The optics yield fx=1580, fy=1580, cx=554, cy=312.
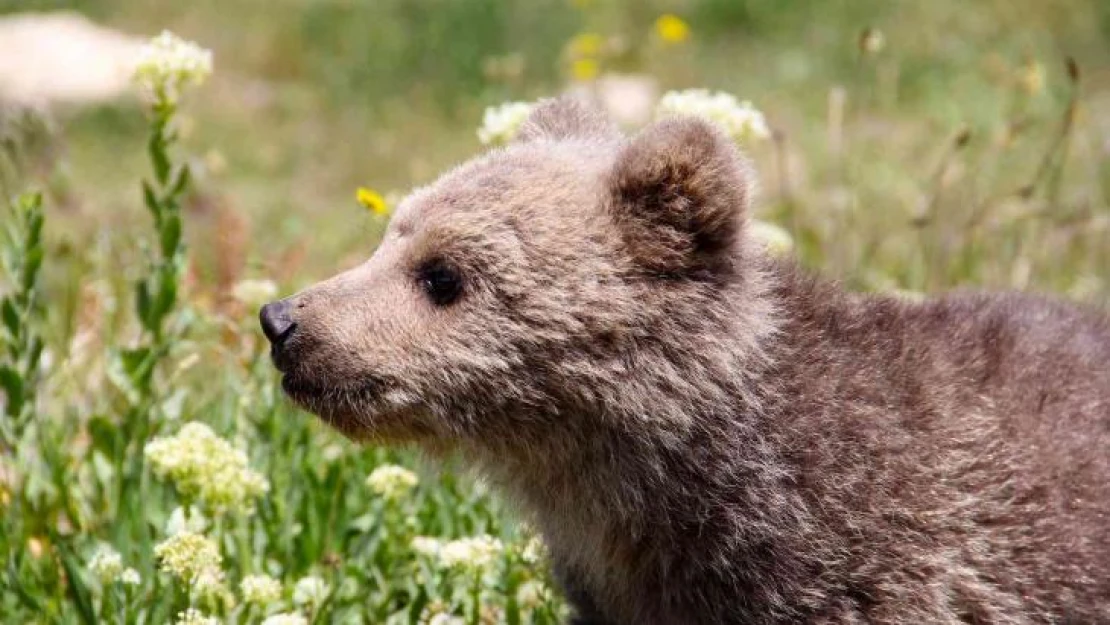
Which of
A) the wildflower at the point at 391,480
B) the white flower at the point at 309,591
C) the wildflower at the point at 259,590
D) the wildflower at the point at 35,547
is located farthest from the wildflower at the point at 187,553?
the wildflower at the point at 35,547

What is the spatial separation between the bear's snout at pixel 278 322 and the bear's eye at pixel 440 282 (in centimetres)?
33

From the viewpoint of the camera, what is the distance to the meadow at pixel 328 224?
14.6 ft

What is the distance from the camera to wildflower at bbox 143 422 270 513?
13.3ft

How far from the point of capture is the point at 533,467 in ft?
12.9

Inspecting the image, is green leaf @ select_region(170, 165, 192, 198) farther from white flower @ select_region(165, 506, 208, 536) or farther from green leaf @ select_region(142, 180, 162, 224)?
white flower @ select_region(165, 506, 208, 536)

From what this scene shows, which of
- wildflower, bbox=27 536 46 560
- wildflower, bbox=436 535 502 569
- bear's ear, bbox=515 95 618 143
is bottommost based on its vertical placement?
wildflower, bbox=27 536 46 560

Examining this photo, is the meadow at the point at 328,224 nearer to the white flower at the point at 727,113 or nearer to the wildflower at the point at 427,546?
the wildflower at the point at 427,546

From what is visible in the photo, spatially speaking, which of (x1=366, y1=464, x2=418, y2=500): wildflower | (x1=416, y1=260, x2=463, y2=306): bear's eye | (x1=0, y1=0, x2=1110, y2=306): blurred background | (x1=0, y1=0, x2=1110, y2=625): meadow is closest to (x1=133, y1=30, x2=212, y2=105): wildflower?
(x1=0, y1=0, x2=1110, y2=625): meadow

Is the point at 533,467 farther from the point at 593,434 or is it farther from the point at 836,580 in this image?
the point at 836,580

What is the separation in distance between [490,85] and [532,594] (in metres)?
9.32

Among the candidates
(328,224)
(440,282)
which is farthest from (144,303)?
(328,224)

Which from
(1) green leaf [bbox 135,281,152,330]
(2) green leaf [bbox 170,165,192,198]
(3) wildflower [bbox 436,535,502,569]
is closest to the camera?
(3) wildflower [bbox 436,535,502,569]

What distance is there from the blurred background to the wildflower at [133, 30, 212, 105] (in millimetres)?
3528

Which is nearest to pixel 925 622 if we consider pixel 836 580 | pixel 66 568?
pixel 836 580
